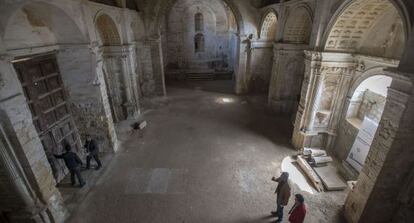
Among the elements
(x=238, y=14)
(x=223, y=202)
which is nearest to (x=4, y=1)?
(x=223, y=202)

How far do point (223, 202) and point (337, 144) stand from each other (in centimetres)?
506

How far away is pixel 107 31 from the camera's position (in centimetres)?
911

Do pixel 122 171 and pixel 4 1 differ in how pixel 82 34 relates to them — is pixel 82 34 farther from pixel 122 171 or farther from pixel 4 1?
pixel 122 171

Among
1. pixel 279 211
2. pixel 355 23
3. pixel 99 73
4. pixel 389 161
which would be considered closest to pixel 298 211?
pixel 279 211

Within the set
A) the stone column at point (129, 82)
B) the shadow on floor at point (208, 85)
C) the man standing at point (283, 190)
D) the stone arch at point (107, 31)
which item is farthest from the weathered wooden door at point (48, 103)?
the shadow on floor at point (208, 85)

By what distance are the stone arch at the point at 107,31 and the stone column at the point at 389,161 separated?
374 inches

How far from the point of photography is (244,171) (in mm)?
7141

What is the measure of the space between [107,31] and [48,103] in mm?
4563

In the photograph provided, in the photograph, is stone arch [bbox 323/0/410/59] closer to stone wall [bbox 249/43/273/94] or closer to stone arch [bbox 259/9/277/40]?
stone arch [bbox 259/9/277/40]

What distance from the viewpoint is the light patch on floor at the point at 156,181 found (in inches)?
249

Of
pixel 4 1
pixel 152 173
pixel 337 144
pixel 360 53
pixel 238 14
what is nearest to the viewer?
pixel 4 1

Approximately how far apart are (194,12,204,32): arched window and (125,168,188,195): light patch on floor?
1669 centimetres

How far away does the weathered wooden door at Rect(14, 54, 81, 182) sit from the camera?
5.34 meters

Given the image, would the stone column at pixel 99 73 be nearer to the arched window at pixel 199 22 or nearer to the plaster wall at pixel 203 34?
the plaster wall at pixel 203 34
